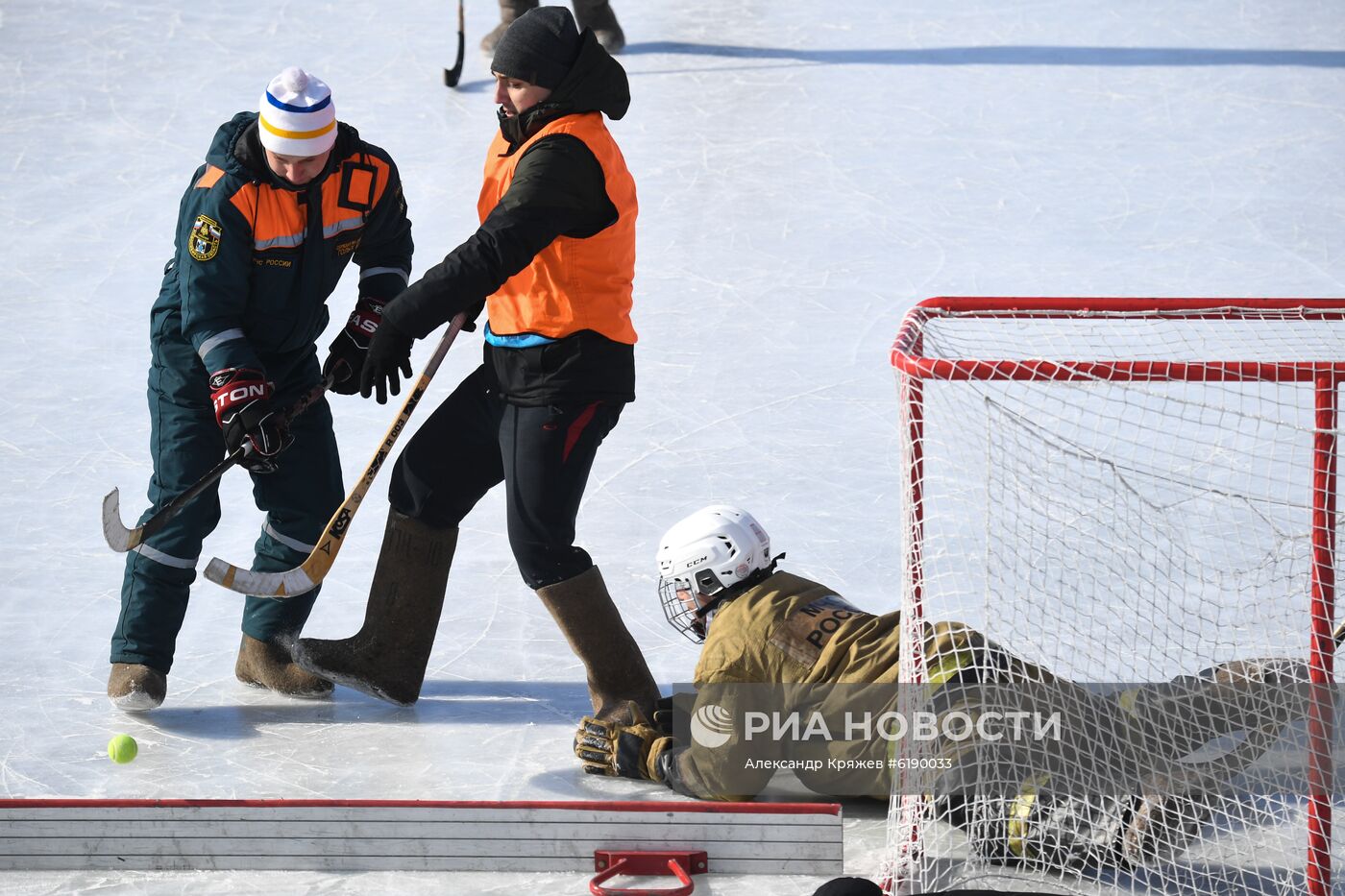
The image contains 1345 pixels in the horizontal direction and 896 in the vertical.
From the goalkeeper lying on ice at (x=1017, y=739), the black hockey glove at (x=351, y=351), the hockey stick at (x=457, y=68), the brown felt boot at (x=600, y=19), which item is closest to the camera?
the goalkeeper lying on ice at (x=1017, y=739)

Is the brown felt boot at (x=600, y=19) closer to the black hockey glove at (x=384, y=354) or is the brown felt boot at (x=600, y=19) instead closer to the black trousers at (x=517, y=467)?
the black trousers at (x=517, y=467)

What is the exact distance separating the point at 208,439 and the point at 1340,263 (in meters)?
4.07

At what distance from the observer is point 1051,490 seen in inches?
152

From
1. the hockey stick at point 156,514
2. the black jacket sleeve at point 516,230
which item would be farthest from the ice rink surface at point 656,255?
the black jacket sleeve at point 516,230

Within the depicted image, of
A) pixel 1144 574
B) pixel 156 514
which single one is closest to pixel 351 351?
pixel 156 514

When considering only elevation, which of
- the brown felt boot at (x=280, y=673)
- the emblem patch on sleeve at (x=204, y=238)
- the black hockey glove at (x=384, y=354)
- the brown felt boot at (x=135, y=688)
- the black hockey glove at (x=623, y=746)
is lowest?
the black hockey glove at (x=623, y=746)

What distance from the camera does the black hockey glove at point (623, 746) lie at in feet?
10.7

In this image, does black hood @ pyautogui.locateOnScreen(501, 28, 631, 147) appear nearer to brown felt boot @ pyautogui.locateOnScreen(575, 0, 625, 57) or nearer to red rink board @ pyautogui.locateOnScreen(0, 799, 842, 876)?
red rink board @ pyautogui.locateOnScreen(0, 799, 842, 876)

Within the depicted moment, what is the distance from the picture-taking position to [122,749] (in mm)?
3354

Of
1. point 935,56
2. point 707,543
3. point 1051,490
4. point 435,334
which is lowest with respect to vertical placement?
point 707,543

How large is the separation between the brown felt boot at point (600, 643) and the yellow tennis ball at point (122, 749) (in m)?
0.85

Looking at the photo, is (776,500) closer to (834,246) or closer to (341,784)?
(341,784)

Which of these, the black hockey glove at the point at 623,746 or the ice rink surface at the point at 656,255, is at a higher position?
the ice rink surface at the point at 656,255

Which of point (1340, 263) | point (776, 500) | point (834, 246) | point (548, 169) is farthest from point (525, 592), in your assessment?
point (1340, 263)
